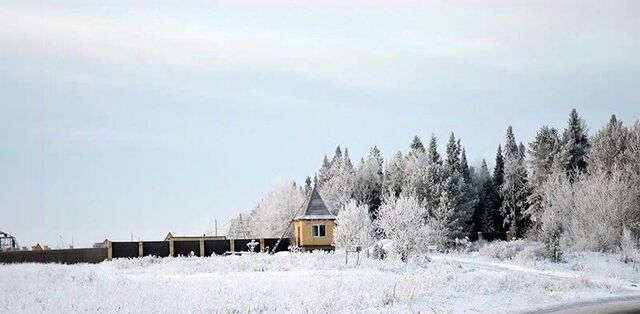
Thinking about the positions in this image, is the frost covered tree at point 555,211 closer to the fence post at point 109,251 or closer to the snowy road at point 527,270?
the snowy road at point 527,270

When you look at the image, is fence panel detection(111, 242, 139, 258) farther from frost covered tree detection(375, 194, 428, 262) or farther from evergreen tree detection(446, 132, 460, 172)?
evergreen tree detection(446, 132, 460, 172)

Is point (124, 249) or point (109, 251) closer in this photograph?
point (109, 251)

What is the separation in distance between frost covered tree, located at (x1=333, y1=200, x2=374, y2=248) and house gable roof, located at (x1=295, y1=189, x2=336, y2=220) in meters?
7.28

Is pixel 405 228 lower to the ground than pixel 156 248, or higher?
higher

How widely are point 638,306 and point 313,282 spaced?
12.0m

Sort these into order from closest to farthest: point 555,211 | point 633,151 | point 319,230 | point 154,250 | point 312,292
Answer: point 312,292 → point 555,211 → point 319,230 → point 154,250 → point 633,151

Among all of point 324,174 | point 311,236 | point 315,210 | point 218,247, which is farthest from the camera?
point 324,174

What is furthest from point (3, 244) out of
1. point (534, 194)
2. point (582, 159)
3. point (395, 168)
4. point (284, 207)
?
point (582, 159)

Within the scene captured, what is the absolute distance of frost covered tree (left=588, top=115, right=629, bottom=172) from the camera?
61469mm

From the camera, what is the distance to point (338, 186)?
297 ft

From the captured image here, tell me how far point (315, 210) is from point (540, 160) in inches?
1111

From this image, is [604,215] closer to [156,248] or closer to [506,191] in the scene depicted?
[506,191]

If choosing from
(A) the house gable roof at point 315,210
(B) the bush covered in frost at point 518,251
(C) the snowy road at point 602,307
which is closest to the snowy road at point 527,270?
(B) the bush covered in frost at point 518,251

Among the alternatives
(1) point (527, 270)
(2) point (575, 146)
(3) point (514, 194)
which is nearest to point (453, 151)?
(3) point (514, 194)
